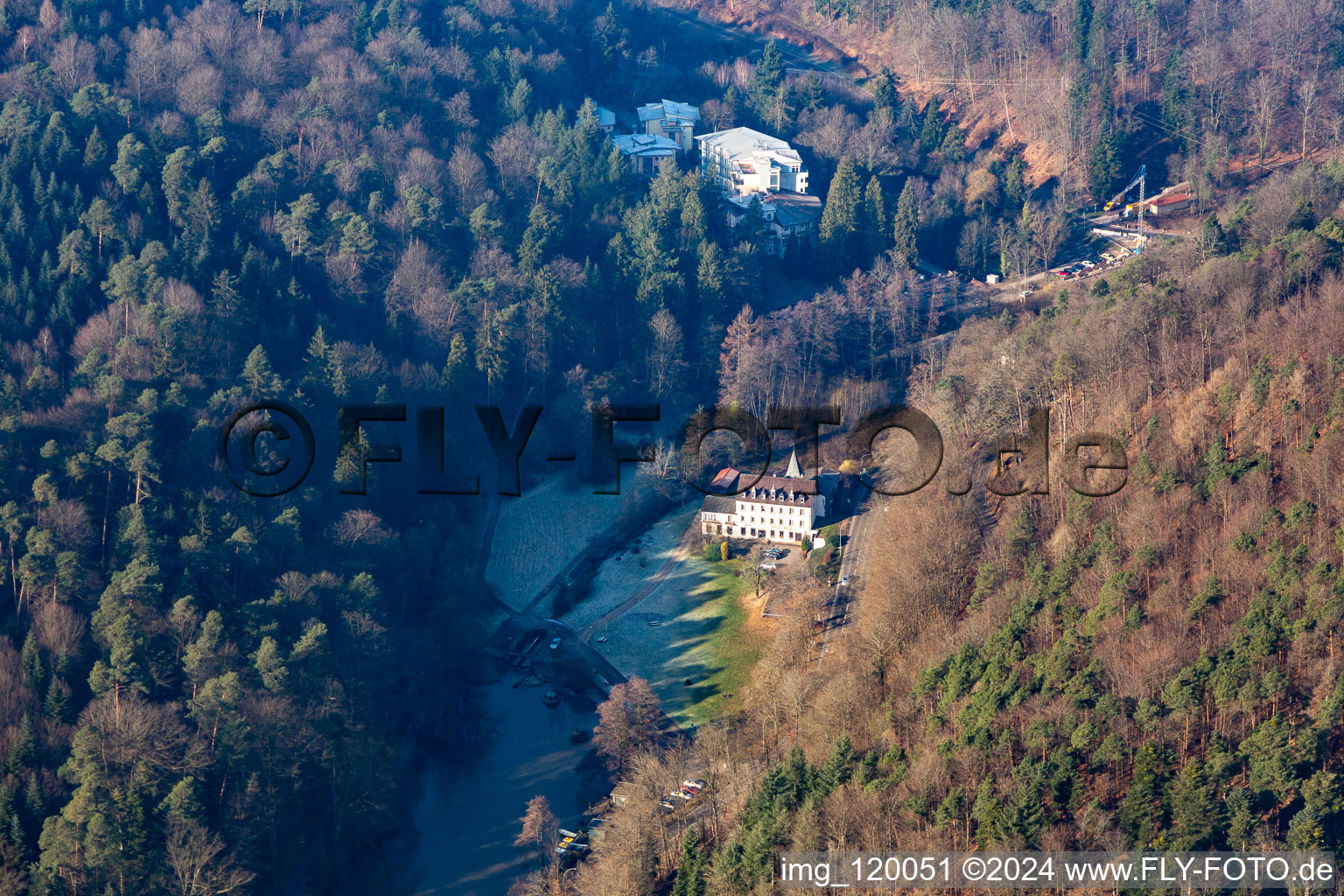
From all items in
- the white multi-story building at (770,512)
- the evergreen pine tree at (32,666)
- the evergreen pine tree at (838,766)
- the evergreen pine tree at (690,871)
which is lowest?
the evergreen pine tree at (690,871)

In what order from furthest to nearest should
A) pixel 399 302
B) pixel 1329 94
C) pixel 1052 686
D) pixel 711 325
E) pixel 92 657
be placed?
pixel 1329 94
pixel 711 325
pixel 399 302
pixel 92 657
pixel 1052 686

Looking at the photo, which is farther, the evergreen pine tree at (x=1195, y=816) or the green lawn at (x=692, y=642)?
the green lawn at (x=692, y=642)

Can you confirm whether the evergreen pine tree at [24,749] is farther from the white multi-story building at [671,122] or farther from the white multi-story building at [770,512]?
the white multi-story building at [671,122]

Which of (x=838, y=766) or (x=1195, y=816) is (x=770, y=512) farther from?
(x=1195, y=816)

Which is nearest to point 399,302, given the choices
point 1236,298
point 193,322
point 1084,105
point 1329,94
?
point 193,322

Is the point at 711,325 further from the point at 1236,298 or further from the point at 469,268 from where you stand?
the point at 1236,298

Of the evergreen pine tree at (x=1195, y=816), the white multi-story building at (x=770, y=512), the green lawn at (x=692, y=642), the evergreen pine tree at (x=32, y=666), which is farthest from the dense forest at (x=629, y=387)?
the white multi-story building at (x=770, y=512)
